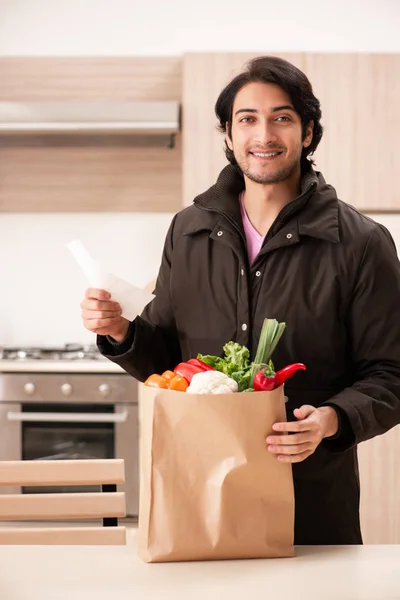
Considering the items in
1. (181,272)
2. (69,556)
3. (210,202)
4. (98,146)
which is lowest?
(69,556)

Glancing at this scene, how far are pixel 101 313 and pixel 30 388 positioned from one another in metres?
1.88

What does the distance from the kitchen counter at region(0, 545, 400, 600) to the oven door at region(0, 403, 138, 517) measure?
1922mm

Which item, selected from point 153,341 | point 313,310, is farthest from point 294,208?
point 153,341

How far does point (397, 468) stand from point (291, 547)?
2.20m

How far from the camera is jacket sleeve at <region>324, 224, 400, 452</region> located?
141cm

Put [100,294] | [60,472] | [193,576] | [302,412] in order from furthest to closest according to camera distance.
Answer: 1. [60,472]
2. [100,294]
3. [302,412]
4. [193,576]

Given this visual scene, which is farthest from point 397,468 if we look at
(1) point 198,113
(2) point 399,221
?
(1) point 198,113

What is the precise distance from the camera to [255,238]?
166 cm

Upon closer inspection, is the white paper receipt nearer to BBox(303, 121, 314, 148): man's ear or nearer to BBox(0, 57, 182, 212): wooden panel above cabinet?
BBox(303, 121, 314, 148): man's ear

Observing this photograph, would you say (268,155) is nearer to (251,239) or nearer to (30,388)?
(251,239)

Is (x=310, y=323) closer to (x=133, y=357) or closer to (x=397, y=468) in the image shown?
(x=133, y=357)

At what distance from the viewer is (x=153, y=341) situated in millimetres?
1674

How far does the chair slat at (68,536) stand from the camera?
1591 millimetres

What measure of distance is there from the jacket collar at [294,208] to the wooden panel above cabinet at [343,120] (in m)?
1.74
